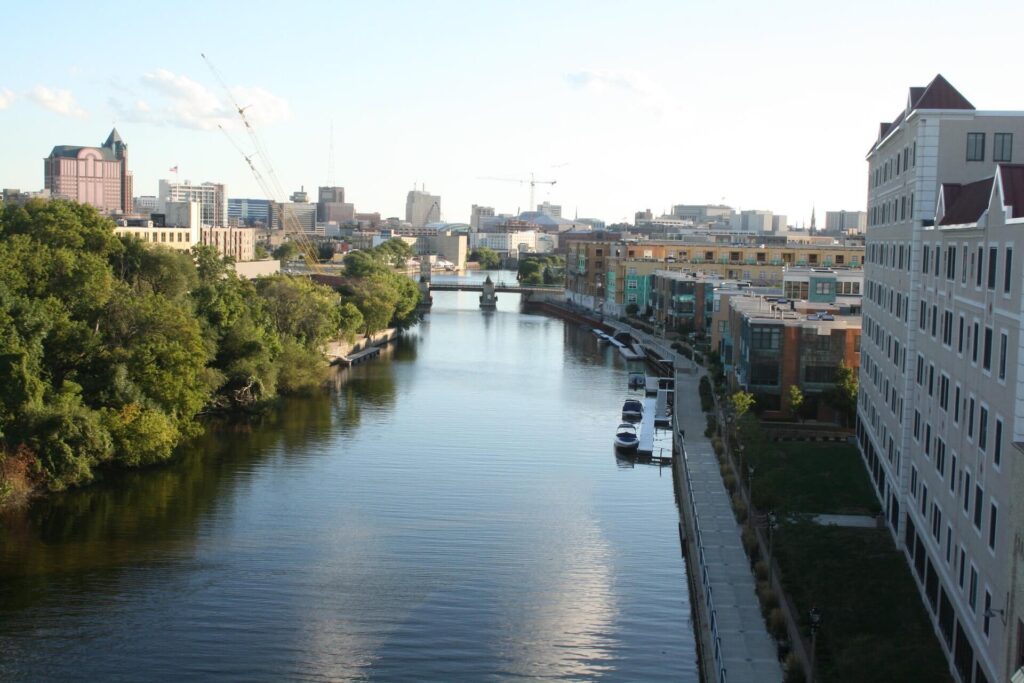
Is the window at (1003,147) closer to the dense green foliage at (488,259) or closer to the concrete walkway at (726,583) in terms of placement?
the concrete walkway at (726,583)

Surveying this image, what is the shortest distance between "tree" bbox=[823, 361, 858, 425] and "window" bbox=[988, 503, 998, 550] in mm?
15962

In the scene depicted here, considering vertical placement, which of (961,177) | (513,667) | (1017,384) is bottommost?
(513,667)

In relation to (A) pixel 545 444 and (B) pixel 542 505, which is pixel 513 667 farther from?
(A) pixel 545 444

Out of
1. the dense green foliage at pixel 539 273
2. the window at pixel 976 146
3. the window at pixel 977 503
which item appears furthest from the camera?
the dense green foliage at pixel 539 273

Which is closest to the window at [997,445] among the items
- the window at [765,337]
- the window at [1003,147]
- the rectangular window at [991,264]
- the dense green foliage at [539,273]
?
the rectangular window at [991,264]

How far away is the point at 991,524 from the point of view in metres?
12.1

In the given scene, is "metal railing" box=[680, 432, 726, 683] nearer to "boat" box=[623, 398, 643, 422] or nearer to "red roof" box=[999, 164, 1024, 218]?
"red roof" box=[999, 164, 1024, 218]

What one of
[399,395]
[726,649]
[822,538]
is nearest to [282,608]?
[726,649]

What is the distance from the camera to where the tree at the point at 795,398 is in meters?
29.4

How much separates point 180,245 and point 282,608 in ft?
159

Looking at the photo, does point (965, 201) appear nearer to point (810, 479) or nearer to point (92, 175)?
point (810, 479)

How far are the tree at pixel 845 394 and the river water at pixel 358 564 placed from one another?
4533 millimetres

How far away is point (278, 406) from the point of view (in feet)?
115

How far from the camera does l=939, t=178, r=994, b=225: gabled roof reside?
1428 centimetres
